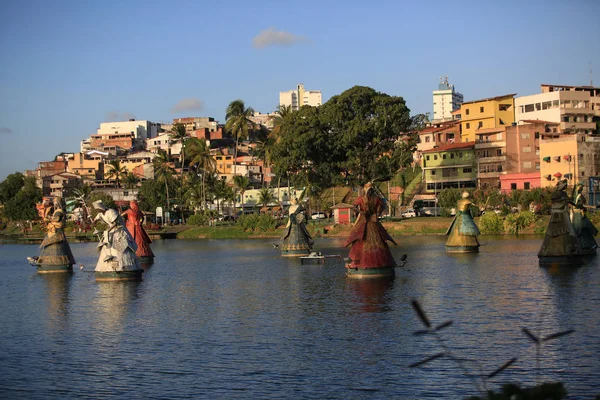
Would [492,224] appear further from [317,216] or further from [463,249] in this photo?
[317,216]

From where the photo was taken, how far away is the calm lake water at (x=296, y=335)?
17156mm

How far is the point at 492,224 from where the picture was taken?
78875 millimetres

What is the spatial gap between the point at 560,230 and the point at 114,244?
20.1 meters

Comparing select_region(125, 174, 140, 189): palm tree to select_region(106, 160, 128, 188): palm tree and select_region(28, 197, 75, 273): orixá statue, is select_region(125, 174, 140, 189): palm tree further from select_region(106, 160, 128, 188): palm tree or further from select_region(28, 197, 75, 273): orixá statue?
select_region(28, 197, 75, 273): orixá statue

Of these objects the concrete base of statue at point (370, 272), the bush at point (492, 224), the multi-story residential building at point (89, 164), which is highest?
the multi-story residential building at point (89, 164)

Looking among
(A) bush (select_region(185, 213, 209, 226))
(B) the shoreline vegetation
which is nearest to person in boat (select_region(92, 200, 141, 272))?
(B) the shoreline vegetation

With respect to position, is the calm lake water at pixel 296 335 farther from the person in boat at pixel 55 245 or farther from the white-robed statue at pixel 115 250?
the person in boat at pixel 55 245

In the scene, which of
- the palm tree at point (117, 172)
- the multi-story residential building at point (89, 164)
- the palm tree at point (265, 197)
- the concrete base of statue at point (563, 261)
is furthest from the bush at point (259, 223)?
the multi-story residential building at point (89, 164)

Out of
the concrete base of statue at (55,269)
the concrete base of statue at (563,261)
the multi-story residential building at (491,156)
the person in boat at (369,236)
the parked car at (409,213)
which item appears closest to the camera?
the person in boat at (369,236)

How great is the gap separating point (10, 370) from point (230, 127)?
371ft

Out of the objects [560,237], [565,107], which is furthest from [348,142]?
[560,237]

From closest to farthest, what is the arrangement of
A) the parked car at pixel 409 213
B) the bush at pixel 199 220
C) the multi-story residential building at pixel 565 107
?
the parked car at pixel 409 213
the bush at pixel 199 220
the multi-story residential building at pixel 565 107

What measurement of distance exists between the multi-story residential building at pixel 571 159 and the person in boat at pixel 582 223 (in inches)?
2242

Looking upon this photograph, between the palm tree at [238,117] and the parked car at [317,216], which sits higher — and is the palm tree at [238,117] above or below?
above
